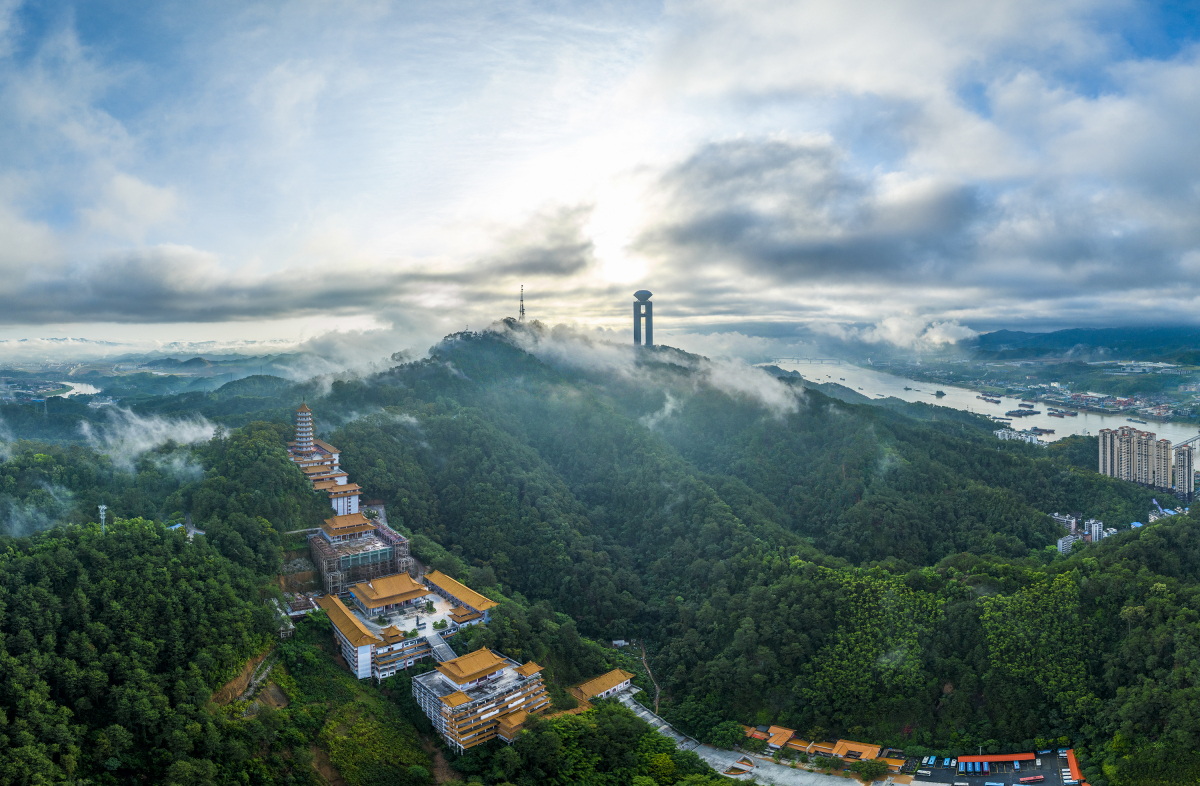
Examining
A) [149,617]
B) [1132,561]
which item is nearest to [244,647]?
[149,617]

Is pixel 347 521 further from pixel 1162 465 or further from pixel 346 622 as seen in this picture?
pixel 1162 465

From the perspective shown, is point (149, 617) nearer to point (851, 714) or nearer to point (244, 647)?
point (244, 647)

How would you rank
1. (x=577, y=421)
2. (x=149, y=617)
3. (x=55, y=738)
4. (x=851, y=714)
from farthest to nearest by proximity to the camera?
1. (x=577, y=421)
2. (x=851, y=714)
3. (x=149, y=617)
4. (x=55, y=738)

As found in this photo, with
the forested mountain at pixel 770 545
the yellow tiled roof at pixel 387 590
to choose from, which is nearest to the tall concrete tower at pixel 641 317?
the forested mountain at pixel 770 545

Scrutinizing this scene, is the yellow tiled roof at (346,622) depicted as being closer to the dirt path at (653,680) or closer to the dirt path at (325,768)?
the dirt path at (325,768)

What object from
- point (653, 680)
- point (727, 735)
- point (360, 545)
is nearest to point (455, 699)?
point (360, 545)
